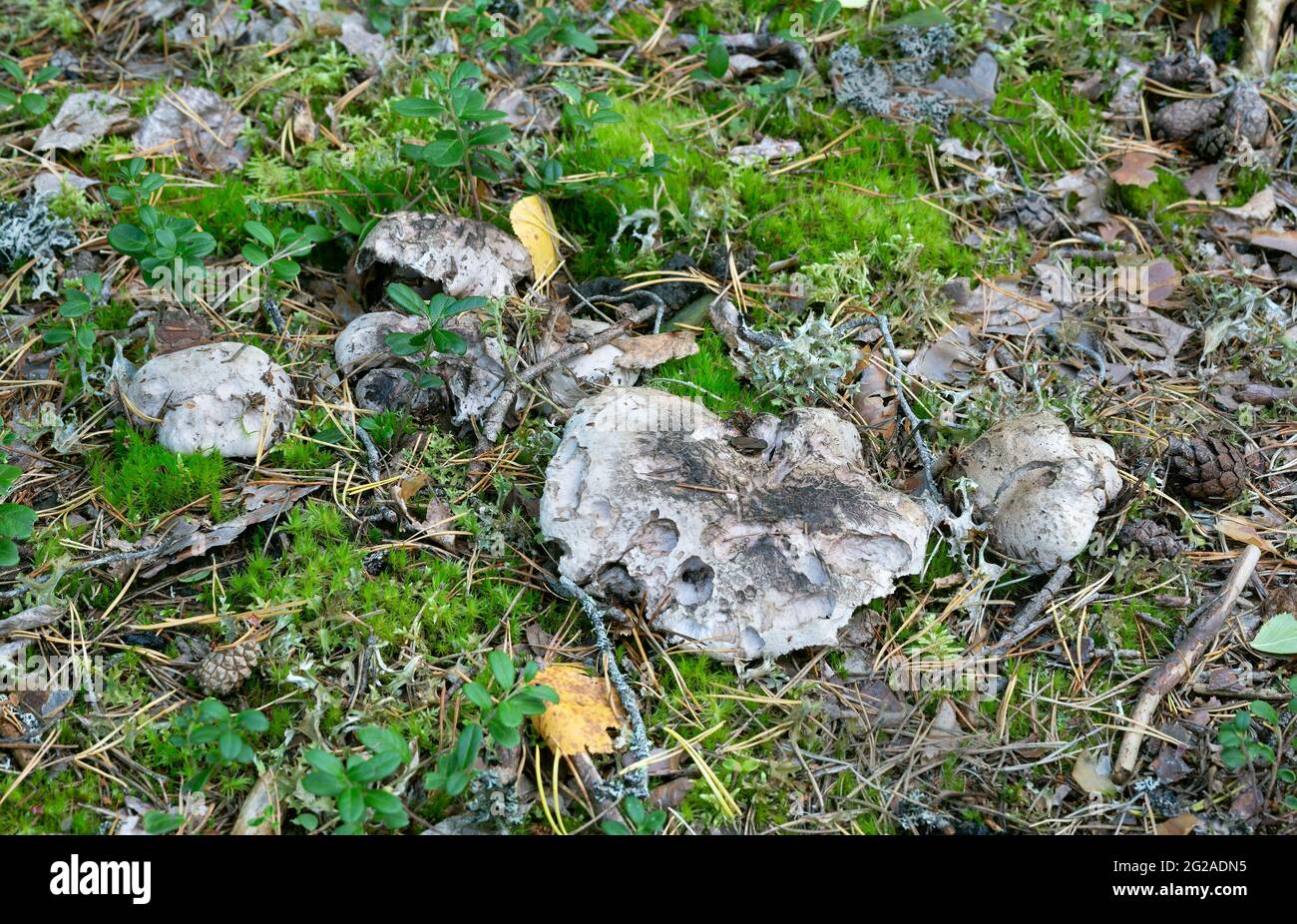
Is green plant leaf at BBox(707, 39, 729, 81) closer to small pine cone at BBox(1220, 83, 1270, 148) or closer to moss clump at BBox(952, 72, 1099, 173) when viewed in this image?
moss clump at BBox(952, 72, 1099, 173)

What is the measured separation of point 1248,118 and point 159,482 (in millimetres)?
5366

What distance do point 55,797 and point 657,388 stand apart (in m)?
2.40

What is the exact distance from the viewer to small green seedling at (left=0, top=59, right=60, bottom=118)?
15.9ft

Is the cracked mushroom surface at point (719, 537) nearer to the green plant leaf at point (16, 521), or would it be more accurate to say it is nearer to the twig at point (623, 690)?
the twig at point (623, 690)

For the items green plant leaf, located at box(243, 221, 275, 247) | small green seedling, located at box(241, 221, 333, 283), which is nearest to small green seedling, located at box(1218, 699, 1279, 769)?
small green seedling, located at box(241, 221, 333, 283)

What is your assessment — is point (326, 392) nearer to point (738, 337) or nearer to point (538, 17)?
point (738, 337)

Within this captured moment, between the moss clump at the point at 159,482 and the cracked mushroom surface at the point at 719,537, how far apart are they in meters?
1.27

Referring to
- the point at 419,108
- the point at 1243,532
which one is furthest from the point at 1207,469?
the point at 419,108

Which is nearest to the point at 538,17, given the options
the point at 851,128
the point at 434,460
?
the point at 851,128

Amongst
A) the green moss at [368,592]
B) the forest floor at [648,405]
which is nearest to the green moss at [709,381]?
the forest floor at [648,405]

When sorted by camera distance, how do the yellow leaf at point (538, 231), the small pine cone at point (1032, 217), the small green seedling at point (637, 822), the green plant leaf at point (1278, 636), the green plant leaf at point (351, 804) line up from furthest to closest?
the small pine cone at point (1032, 217), the yellow leaf at point (538, 231), the green plant leaf at point (1278, 636), the small green seedling at point (637, 822), the green plant leaf at point (351, 804)

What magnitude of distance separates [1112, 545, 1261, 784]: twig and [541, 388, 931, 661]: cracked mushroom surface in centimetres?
87

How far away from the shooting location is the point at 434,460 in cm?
377

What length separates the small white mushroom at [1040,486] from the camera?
351cm
